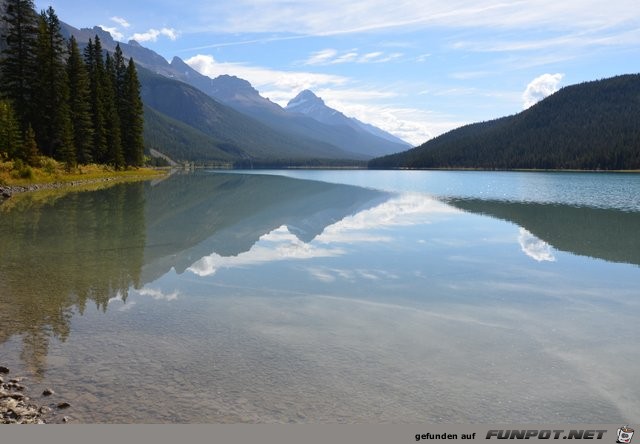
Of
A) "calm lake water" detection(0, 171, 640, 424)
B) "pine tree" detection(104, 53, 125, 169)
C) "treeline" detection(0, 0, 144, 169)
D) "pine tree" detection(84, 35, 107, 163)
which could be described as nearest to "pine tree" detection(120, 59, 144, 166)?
"pine tree" detection(104, 53, 125, 169)

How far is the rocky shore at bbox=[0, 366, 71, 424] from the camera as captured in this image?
7355mm

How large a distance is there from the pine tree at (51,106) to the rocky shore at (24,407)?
6523 centimetres

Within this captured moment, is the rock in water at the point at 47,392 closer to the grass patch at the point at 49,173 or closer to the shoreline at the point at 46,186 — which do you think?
the shoreline at the point at 46,186

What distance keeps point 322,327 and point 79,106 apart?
7372 cm

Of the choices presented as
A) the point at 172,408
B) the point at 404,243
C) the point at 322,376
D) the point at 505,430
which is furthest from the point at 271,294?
the point at 404,243

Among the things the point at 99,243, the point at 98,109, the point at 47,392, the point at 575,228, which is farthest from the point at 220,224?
the point at 98,109

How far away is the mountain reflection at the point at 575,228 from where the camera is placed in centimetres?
2348

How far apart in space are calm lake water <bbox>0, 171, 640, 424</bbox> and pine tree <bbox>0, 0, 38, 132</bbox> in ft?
162

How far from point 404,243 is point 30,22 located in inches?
2724

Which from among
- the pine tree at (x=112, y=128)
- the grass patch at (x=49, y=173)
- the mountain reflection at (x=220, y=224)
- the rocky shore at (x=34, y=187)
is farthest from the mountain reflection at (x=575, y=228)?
the pine tree at (x=112, y=128)

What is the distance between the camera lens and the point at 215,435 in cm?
717

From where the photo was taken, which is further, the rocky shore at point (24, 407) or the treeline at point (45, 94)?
the treeline at point (45, 94)

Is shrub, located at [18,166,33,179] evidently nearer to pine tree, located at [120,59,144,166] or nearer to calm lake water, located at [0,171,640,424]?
calm lake water, located at [0,171,640,424]

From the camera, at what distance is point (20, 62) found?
66188 mm
